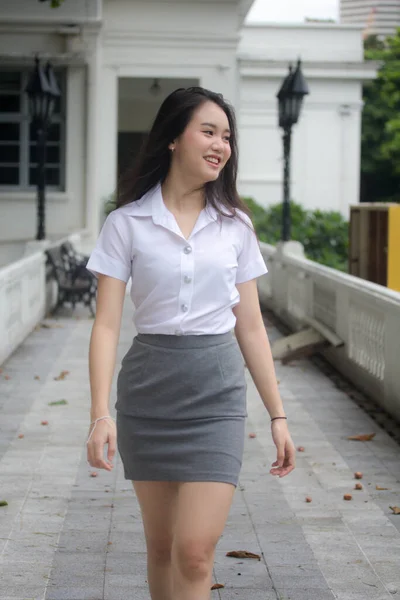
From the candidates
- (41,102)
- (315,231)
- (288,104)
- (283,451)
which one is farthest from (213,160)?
(315,231)

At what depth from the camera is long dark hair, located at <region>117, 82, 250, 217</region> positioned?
372cm

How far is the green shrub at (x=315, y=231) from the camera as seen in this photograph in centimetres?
2898

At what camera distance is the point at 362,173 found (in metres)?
58.5

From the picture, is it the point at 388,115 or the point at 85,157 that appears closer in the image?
the point at 85,157

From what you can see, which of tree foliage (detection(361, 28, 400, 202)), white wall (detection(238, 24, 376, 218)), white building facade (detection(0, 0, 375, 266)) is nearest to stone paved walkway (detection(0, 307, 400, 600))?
white building facade (detection(0, 0, 375, 266))

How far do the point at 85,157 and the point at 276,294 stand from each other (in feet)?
21.3

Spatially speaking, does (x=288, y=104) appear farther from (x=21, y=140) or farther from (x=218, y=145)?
(x=218, y=145)

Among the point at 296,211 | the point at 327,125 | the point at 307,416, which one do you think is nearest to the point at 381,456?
the point at 307,416

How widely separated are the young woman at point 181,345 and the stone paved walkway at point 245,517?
1.38m

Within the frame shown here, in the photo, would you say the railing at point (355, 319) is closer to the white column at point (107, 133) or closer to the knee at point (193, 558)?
the knee at point (193, 558)

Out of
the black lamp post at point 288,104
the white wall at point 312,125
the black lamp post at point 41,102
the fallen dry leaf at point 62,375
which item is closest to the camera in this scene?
the fallen dry leaf at point 62,375

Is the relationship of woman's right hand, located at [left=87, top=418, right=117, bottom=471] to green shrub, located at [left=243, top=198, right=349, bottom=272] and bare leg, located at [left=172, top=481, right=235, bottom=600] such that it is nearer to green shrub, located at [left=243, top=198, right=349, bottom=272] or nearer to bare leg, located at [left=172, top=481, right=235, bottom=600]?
bare leg, located at [left=172, top=481, right=235, bottom=600]

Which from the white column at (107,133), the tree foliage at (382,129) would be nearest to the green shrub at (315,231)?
the white column at (107,133)

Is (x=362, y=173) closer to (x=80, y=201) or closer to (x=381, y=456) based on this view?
(x=80, y=201)
